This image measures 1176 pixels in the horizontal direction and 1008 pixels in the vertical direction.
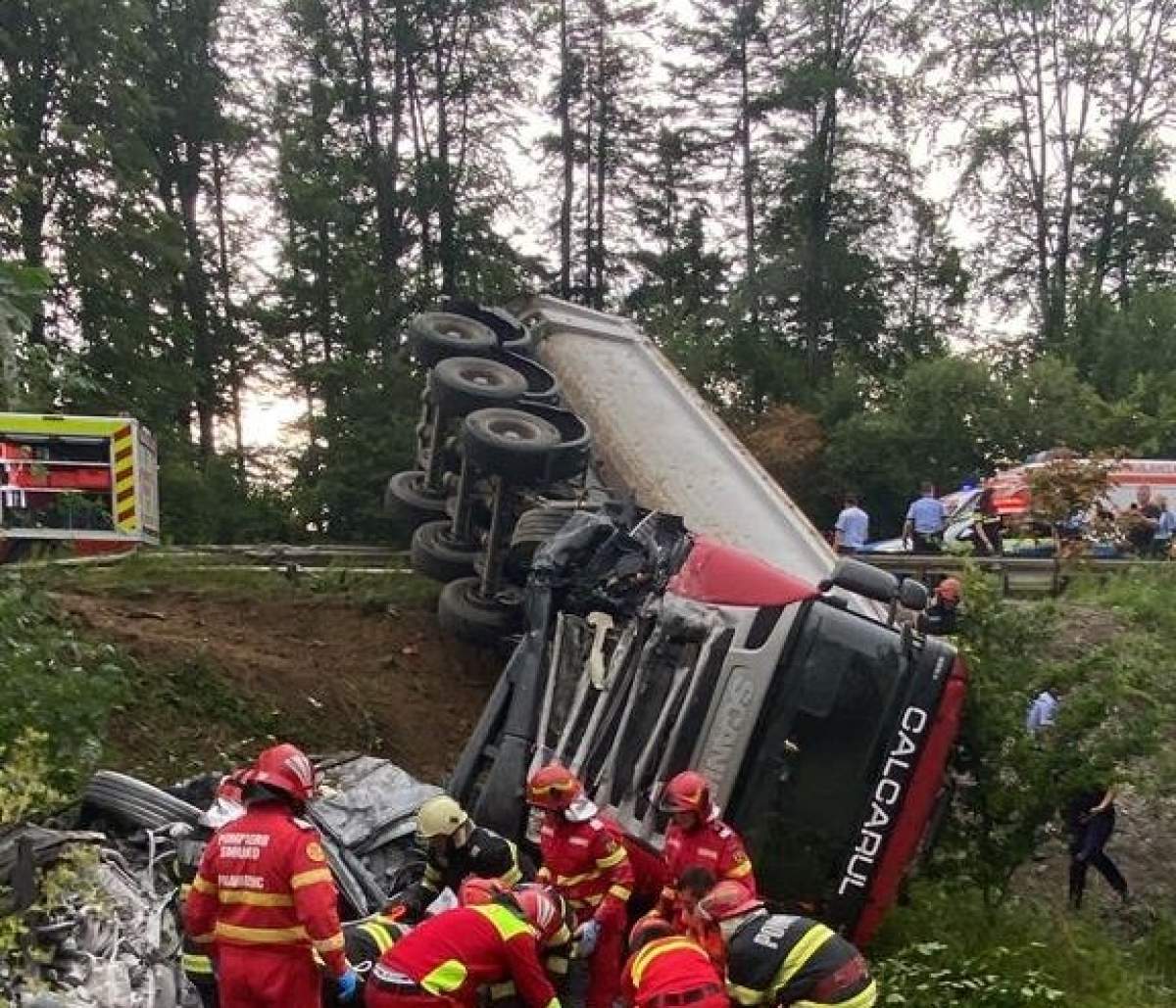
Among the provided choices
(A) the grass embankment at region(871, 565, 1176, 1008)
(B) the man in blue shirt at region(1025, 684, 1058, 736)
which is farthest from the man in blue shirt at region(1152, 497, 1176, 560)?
(A) the grass embankment at region(871, 565, 1176, 1008)

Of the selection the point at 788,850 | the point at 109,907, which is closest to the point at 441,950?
the point at 109,907

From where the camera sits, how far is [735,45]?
28484 mm

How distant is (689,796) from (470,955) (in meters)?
1.17

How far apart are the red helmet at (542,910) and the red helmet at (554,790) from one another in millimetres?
584

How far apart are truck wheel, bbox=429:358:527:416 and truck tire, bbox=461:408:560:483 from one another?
0.40m

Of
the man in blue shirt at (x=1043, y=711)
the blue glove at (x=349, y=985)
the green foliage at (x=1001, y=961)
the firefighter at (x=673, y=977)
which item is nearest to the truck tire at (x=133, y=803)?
the blue glove at (x=349, y=985)

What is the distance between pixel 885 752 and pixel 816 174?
2432cm

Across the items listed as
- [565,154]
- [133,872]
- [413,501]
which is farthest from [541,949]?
[565,154]

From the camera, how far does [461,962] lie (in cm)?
408

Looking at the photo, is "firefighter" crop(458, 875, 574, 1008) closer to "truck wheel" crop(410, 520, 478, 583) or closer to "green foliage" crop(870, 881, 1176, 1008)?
"green foliage" crop(870, 881, 1176, 1008)

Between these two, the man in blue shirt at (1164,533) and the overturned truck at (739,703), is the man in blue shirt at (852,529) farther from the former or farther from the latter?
the overturned truck at (739,703)

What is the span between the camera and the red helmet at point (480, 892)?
421 centimetres

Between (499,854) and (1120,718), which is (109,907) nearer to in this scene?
(499,854)

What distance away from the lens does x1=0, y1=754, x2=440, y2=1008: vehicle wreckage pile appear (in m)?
4.23
